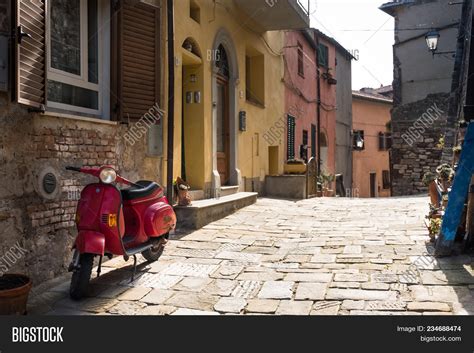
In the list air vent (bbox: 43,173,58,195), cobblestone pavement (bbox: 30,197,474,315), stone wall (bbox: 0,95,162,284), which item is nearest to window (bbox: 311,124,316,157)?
cobblestone pavement (bbox: 30,197,474,315)

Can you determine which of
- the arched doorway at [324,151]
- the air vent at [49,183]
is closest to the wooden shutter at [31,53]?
the air vent at [49,183]

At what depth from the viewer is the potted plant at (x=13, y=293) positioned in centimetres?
328

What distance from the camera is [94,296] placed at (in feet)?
13.0

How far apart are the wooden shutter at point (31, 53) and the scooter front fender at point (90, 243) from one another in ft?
4.18

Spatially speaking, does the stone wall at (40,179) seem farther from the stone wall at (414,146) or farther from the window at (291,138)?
the stone wall at (414,146)

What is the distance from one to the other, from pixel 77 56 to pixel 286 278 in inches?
137

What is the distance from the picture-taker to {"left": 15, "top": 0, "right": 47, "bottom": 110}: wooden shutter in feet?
12.8

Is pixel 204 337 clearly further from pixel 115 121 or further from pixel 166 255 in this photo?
pixel 115 121

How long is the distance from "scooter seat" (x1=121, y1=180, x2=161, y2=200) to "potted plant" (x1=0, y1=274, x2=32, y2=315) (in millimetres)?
1351

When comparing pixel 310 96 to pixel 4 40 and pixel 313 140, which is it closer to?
pixel 313 140

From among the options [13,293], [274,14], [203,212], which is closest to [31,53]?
[13,293]

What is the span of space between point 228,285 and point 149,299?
0.79 m

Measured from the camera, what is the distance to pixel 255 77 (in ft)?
40.5

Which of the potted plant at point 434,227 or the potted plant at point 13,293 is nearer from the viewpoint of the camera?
the potted plant at point 13,293
